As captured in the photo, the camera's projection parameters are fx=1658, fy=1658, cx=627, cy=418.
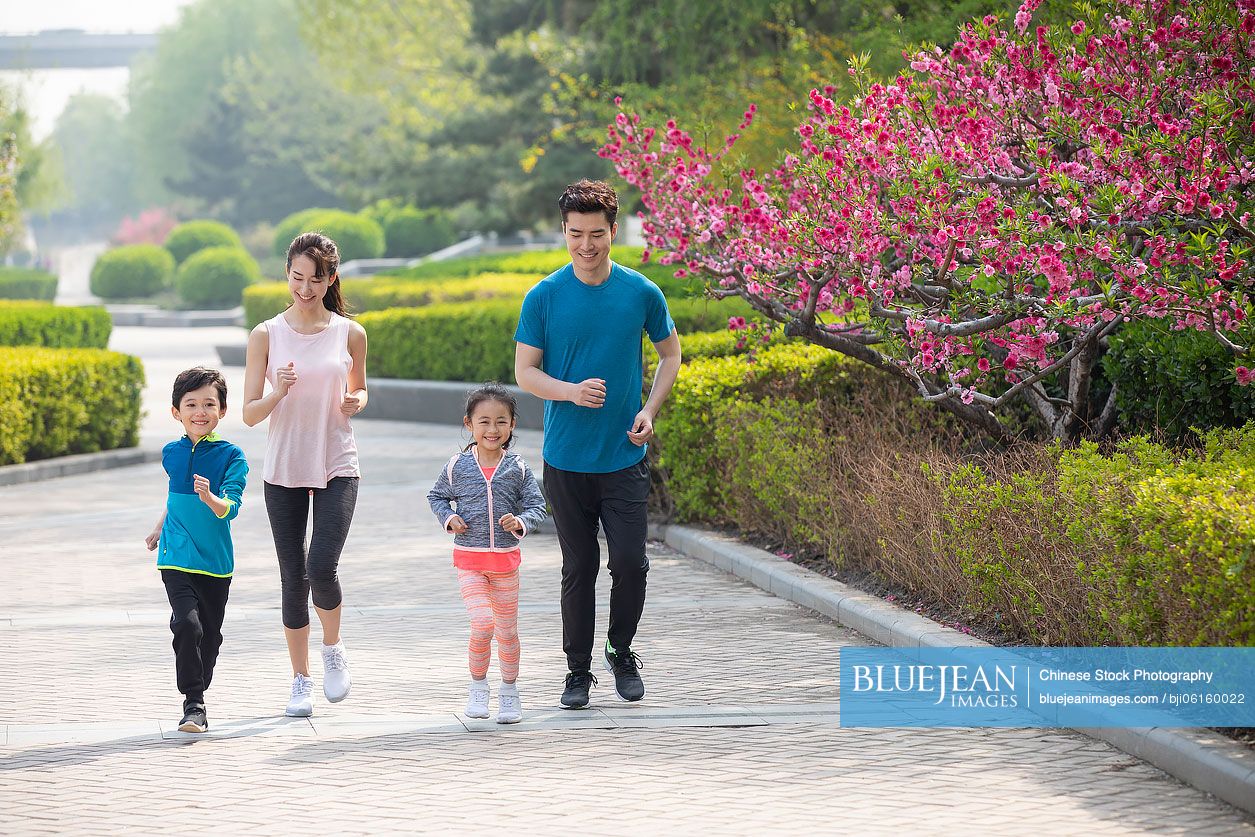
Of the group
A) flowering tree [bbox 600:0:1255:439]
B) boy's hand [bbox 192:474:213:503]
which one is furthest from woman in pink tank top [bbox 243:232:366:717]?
flowering tree [bbox 600:0:1255:439]

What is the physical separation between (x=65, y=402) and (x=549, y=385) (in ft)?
35.3

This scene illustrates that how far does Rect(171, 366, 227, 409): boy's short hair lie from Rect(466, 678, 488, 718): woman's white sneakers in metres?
1.46

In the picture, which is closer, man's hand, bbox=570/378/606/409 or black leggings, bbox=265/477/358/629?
man's hand, bbox=570/378/606/409

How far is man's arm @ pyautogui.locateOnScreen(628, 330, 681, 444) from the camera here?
6203 millimetres

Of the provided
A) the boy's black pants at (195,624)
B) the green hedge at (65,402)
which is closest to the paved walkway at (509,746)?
the boy's black pants at (195,624)

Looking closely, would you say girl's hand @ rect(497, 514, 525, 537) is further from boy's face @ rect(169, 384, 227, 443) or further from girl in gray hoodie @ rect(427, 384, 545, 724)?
boy's face @ rect(169, 384, 227, 443)

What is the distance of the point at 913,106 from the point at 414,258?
44.4m

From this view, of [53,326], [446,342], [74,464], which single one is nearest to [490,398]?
[74,464]

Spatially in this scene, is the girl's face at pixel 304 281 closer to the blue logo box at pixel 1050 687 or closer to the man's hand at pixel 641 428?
the man's hand at pixel 641 428

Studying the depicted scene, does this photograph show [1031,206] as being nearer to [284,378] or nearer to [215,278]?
[284,378]

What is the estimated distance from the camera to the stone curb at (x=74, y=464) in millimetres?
14802

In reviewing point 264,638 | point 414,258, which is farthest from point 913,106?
point 414,258

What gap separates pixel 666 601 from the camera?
8.71 meters

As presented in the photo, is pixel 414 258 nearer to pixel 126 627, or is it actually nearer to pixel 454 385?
pixel 454 385
